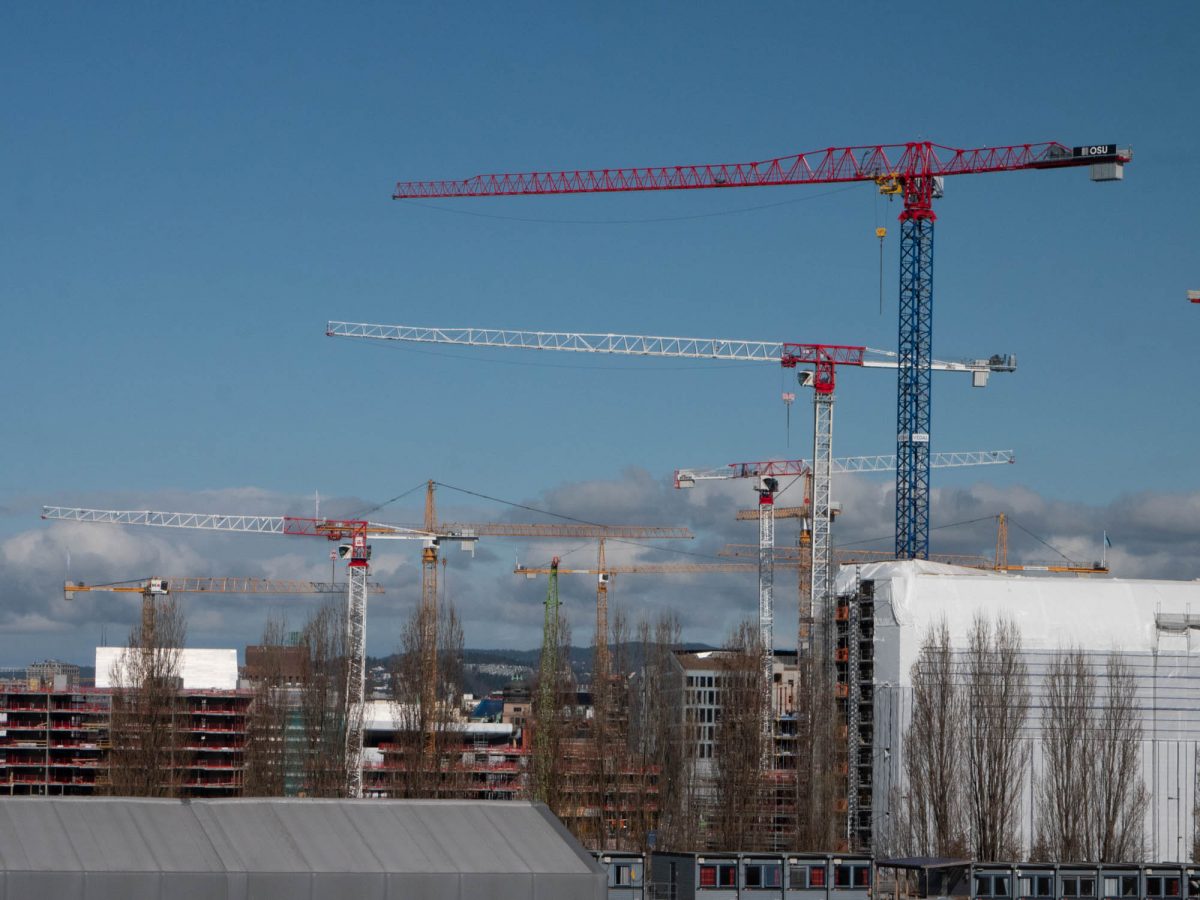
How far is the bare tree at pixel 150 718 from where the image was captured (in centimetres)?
8019

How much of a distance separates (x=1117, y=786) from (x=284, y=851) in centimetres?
4532

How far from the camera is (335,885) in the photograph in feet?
121

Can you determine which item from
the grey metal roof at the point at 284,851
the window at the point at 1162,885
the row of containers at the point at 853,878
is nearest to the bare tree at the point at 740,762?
the row of containers at the point at 853,878

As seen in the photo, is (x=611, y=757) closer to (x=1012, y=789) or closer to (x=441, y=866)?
(x=1012, y=789)

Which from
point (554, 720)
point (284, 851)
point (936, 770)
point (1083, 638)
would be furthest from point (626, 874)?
point (1083, 638)

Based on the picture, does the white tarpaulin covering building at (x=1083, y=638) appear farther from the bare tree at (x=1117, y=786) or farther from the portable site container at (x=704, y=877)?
the portable site container at (x=704, y=877)

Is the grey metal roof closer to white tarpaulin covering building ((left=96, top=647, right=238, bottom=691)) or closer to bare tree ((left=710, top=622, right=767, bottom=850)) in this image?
bare tree ((left=710, top=622, right=767, bottom=850))

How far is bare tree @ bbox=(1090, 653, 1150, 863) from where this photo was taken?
71688mm

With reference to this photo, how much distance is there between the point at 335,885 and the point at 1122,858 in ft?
142

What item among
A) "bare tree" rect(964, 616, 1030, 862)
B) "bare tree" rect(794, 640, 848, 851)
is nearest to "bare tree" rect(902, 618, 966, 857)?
"bare tree" rect(964, 616, 1030, 862)

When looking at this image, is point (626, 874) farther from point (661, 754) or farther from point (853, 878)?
point (661, 754)

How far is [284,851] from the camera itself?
37.2 meters

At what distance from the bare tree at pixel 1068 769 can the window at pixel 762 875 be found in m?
21.8

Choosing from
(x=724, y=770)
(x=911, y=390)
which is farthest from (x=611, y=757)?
(x=911, y=390)
